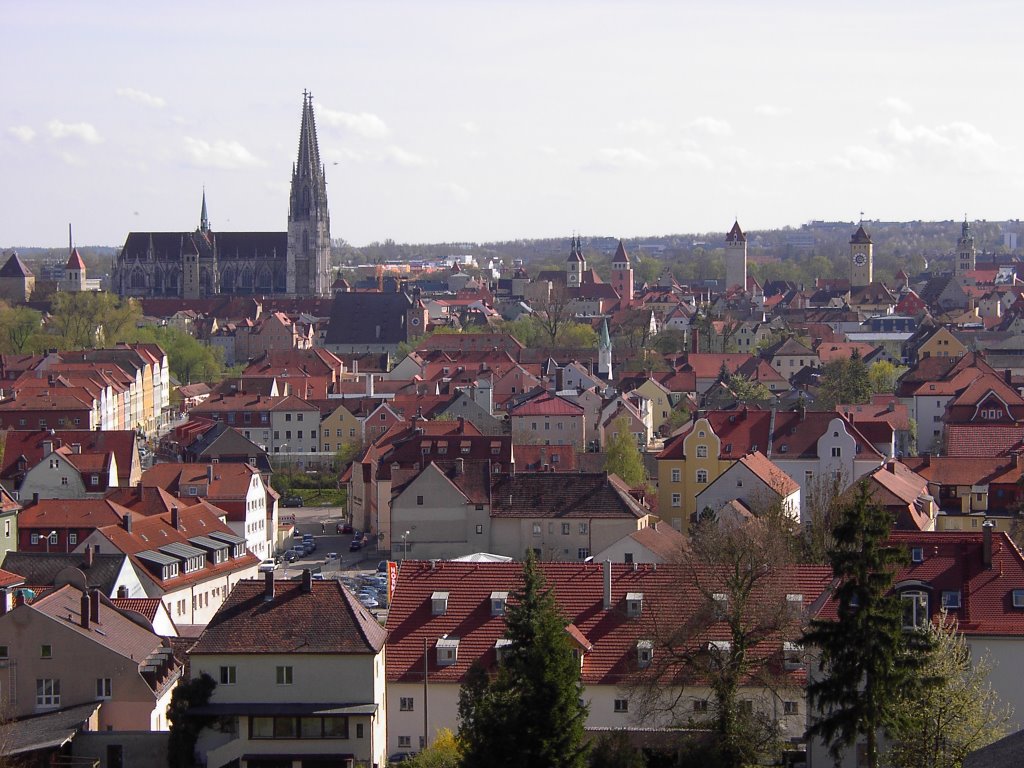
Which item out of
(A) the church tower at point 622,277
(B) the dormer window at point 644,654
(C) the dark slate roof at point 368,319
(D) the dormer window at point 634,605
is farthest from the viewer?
(A) the church tower at point 622,277

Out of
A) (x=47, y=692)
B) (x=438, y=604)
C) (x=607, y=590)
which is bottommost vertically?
(x=47, y=692)

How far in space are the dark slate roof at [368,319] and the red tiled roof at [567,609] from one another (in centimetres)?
9425

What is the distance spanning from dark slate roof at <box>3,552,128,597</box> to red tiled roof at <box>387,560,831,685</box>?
9035mm

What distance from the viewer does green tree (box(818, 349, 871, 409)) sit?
252 ft

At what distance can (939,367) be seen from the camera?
81.6 m

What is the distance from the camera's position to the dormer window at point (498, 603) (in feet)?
98.6

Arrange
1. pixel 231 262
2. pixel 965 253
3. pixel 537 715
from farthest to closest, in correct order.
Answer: pixel 965 253, pixel 231 262, pixel 537 715

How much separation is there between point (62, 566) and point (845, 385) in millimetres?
47473

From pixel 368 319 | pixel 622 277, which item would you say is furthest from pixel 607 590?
pixel 622 277

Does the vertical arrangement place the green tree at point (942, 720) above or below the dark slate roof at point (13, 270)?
below

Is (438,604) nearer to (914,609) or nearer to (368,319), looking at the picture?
(914,609)

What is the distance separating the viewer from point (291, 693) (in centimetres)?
2708

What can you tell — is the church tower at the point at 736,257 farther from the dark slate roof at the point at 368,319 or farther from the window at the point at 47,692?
the window at the point at 47,692

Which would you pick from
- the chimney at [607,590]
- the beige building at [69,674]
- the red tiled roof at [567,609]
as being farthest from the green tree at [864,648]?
the beige building at [69,674]
